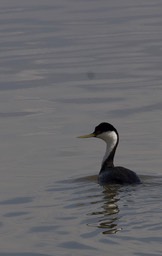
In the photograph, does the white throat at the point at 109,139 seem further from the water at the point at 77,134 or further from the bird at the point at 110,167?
the water at the point at 77,134

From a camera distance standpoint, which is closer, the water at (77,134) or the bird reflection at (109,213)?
the water at (77,134)

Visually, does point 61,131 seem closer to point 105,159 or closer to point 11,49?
point 105,159

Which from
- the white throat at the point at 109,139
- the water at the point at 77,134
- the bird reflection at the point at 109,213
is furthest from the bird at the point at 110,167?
the bird reflection at the point at 109,213

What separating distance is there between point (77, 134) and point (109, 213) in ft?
17.0

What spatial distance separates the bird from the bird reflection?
1.06ft

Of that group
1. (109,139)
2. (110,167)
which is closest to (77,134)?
(109,139)

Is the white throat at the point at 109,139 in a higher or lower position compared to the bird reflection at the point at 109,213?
higher

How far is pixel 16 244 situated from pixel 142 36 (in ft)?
65.2

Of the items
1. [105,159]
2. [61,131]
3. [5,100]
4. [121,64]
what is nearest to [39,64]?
[121,64]

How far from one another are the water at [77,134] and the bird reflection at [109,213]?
1 cm

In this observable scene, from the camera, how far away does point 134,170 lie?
55.8ft

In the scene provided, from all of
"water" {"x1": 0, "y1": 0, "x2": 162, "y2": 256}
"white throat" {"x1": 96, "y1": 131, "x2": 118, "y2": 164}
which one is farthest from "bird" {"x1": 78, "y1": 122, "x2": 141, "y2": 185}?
"water" {"x1": 0, "y1": 0, "x2": 162, "y2": 256}

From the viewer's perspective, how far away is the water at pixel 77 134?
43.8 ft

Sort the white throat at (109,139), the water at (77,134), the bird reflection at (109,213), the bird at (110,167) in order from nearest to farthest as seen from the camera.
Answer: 1. the water at (77,134)
2. the bird reflection at (109,213)
3. the bird at (110,167)
4. the white throat at (109,139)
